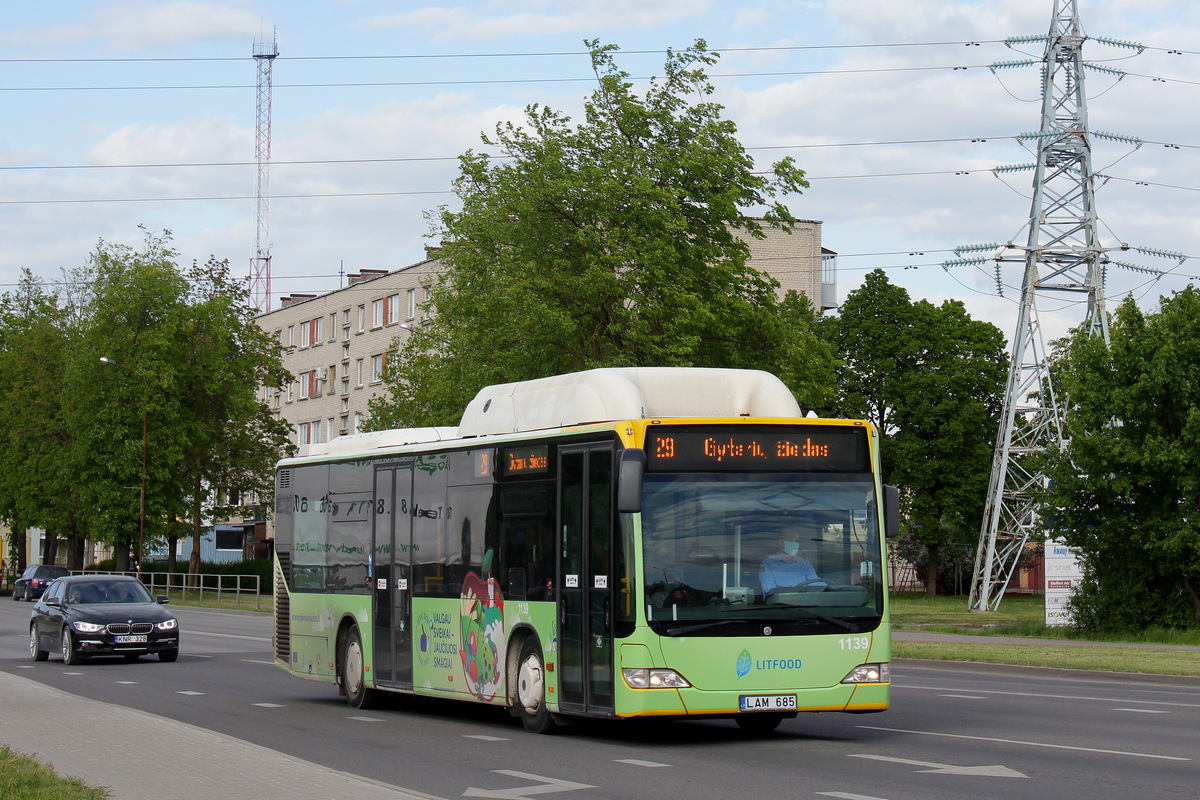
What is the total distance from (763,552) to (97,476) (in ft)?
196

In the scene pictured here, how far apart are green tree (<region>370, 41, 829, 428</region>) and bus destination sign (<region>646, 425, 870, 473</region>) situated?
22.8 m

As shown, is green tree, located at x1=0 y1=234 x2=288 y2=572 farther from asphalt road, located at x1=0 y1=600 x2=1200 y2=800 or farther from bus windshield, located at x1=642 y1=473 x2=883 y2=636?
bus windshield, located at x1=642 y1=473 x2=883 y2=636

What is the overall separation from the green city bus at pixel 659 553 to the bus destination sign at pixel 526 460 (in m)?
0.02

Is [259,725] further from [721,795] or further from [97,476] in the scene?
[97,476]

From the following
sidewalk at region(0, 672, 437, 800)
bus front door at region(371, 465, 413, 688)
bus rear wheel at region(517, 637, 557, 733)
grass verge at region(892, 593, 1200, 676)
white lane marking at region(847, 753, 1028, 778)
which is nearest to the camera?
sidewalk at region(0, 672, 437, 800)

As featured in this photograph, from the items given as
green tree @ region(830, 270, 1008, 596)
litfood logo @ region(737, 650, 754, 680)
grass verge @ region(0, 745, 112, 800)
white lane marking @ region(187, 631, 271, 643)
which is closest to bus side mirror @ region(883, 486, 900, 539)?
litfood logo @ region(737, 650, 754, 680)

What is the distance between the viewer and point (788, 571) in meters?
13.0

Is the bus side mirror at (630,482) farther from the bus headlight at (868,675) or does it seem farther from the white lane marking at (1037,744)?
the white lane marking at (1037,744)

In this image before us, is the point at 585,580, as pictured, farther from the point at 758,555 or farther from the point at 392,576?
the point at 392,576

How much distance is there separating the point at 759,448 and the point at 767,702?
2189 mm

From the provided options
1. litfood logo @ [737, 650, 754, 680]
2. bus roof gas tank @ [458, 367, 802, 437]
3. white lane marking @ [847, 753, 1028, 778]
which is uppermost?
bus roof gas tank @ [458, 367, 802, 437]

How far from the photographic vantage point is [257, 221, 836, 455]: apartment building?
8500 centimetres

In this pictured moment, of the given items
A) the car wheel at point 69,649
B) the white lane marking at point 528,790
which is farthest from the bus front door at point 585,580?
the car wheel at point 69,649

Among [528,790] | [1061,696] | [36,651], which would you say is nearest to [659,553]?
[528,790]
